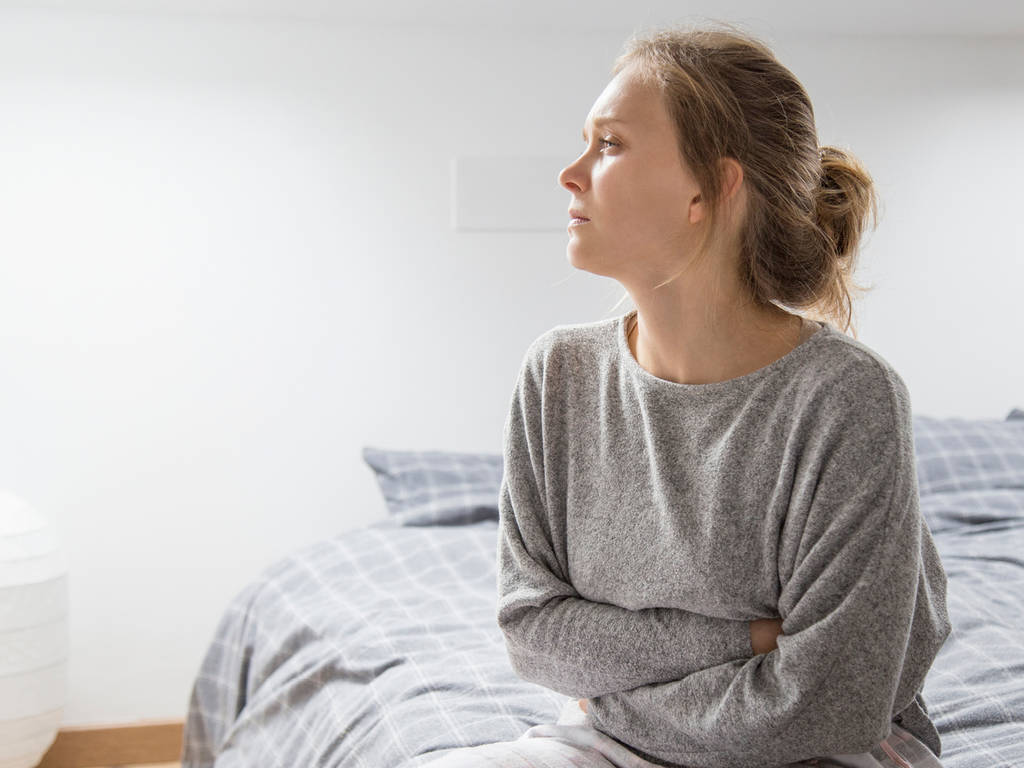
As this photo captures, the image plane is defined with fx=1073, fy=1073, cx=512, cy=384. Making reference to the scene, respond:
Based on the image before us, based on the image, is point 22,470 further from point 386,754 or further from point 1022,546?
point 1022,546

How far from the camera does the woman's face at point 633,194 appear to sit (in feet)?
3.82

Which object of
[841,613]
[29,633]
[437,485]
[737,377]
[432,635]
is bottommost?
[29,633]

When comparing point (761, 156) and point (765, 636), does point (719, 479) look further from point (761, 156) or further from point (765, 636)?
point (761, 156)

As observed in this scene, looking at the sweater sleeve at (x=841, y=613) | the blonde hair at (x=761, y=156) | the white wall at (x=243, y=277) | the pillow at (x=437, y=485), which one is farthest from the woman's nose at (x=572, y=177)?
the white wall at (x=243, y=277)

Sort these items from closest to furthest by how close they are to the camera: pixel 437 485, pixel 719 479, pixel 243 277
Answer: pixel 719 479
pixel 437 485
pixel 243 277

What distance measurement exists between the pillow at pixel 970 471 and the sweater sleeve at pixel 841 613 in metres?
1.50

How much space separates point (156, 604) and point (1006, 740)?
85.2 inches

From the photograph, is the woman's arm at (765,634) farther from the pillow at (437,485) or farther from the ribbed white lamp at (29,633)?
the ribbed white lamp at (29,633)

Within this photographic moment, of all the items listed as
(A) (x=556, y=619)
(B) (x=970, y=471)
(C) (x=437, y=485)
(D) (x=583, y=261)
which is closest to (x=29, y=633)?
(C) (x=437, y=485)

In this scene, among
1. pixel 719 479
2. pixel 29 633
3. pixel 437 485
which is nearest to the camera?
pixel 719 479

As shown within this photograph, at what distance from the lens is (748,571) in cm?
111

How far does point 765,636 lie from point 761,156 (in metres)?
0.51

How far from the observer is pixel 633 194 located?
3.83 ft

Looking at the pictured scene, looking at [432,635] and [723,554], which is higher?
[723,554]
